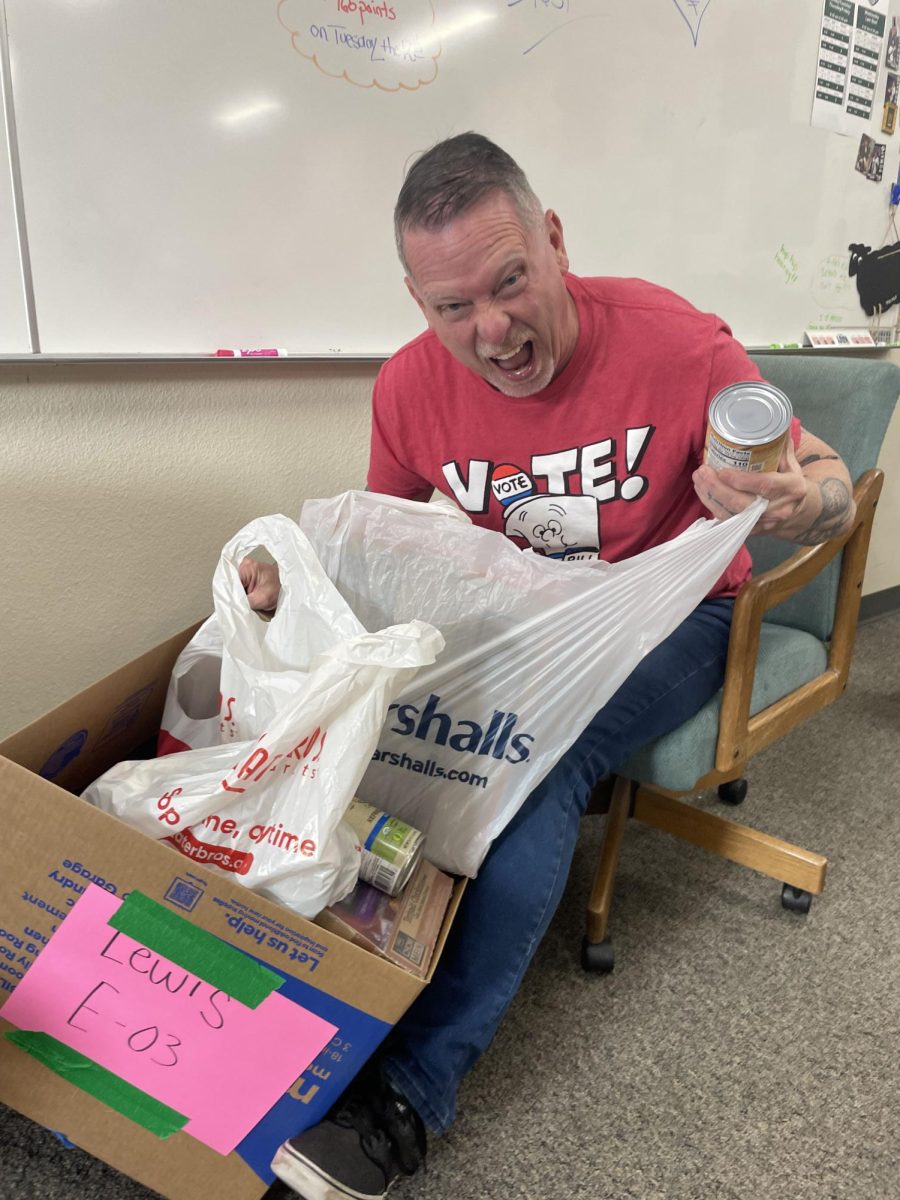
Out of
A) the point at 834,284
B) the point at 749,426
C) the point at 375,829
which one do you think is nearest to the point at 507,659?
the point at 375,829

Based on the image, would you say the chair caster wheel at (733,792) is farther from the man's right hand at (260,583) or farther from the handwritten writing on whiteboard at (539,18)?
the handwritten writing on whiteboard at (539,18)

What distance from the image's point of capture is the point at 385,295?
4.39ft

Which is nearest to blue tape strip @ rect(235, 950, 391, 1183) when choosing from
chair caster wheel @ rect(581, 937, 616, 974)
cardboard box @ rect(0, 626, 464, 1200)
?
cardboard box @ rect(0, 626, 464, 1200)

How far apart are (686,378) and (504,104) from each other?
2.15 feet

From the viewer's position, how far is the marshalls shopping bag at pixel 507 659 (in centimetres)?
88

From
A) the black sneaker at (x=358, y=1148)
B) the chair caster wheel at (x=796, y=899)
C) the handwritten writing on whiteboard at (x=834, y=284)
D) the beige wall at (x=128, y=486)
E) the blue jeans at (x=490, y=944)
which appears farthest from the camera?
the handwritten writing on whiteboard at (x=834, y=284)

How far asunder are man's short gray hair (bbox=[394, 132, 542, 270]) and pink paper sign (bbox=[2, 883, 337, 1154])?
2.39 feet

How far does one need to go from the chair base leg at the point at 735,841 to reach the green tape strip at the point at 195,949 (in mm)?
772

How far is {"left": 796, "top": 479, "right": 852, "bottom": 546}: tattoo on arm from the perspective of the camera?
95 centimetres

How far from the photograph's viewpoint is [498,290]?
3.07ft

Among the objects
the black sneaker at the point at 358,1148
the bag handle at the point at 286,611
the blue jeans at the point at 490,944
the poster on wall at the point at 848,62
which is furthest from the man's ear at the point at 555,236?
the poster on wall at the point at 848,62

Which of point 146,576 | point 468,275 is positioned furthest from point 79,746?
point 468,275

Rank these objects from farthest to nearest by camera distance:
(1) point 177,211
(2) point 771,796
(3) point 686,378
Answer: (2) point 771,796 → (1) point 177,211 → (3) point 686,378

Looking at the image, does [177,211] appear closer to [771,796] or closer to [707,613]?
[707,613]
